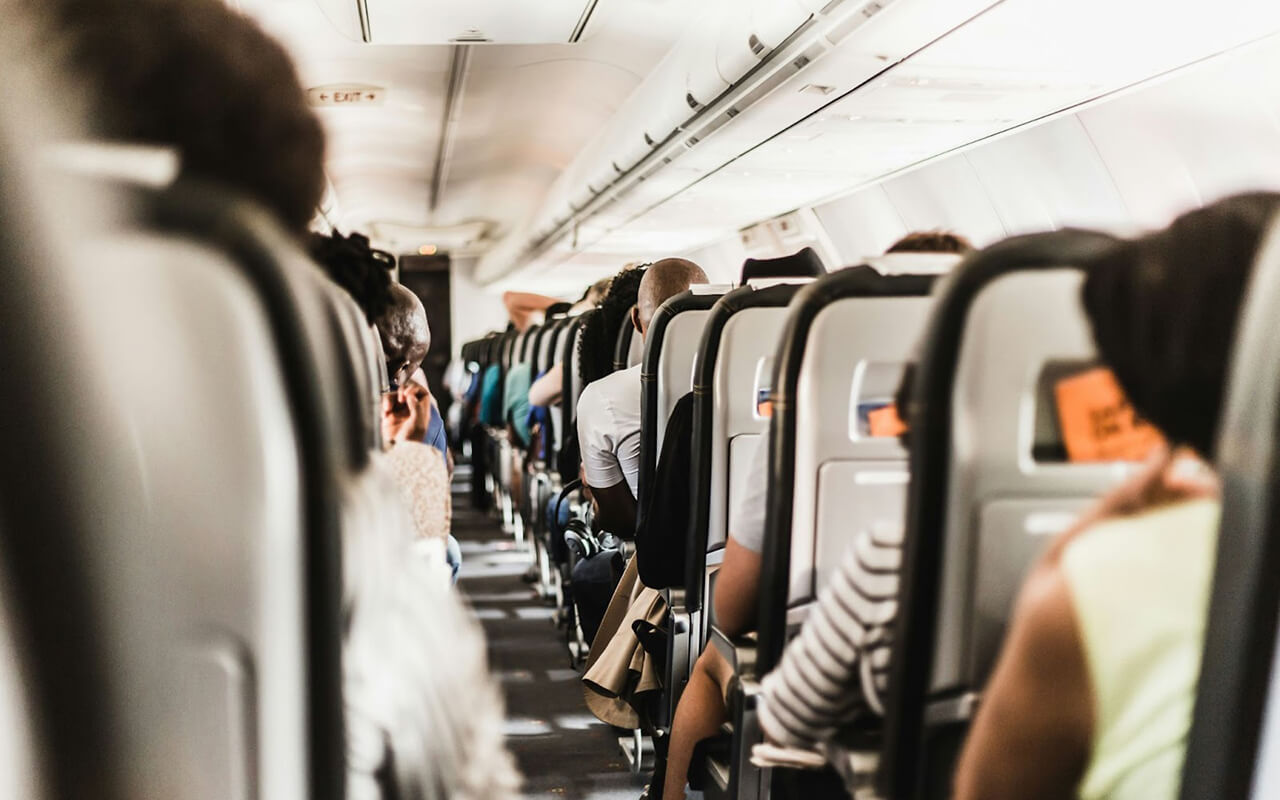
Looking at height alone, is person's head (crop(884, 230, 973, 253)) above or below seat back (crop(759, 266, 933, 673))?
above

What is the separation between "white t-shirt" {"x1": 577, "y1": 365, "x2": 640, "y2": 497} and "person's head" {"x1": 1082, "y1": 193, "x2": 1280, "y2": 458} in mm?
2731

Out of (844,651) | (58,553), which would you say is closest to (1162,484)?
(844,651)

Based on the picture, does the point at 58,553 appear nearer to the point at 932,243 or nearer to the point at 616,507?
the point at 932,243

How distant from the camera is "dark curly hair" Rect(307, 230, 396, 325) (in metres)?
1.36

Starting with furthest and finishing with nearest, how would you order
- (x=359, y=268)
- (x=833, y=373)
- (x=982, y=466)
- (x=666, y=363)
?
(x=666, y=363)
(x=833, y=373)
(x=359, y=268)
(x=982, y=466)

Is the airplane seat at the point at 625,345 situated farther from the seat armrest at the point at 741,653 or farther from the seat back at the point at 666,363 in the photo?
the seat armrest at the point at 741,653

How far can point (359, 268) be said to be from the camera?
55.3 inches

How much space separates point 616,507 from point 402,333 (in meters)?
2.12

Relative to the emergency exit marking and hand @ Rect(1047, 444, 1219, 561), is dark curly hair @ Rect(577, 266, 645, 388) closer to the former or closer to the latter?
the emergency exit marking

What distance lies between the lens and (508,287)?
19.9 metres

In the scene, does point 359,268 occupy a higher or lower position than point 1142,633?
higher

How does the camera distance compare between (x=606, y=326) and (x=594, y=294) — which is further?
(x=594, y=294)

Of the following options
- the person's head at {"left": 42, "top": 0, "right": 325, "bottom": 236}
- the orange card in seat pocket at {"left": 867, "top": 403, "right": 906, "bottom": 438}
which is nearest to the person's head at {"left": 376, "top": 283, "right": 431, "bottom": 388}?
the orange card in seat pocket at {"left": 867, "top": 403, "right": 906, "bottom": 438}

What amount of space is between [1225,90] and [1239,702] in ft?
11.8
